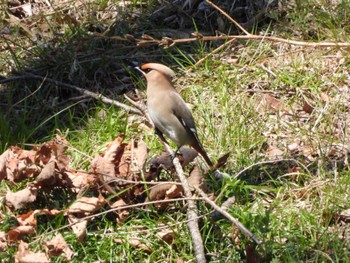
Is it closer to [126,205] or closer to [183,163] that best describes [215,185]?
[183,163]

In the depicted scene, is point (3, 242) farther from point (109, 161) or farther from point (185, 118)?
point (185, 118)

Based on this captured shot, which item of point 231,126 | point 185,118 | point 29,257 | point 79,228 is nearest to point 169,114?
point 185,118

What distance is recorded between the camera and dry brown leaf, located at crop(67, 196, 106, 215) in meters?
4.14

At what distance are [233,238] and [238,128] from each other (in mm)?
1021

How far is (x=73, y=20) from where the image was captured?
6031 mm

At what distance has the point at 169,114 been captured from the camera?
14.9 feet

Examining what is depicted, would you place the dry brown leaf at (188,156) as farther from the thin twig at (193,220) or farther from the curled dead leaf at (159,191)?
the curled dead leaf at (159,191)

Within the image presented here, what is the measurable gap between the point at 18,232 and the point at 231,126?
5.13 ft

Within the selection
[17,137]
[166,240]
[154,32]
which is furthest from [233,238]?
[154,32]

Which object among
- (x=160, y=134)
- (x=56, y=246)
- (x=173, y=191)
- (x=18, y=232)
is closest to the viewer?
(x=56, y=246)

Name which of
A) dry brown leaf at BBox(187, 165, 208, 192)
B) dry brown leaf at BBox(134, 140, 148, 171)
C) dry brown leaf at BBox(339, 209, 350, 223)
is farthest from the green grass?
dry brown leaf at BBox(134, 140, 148, 171)

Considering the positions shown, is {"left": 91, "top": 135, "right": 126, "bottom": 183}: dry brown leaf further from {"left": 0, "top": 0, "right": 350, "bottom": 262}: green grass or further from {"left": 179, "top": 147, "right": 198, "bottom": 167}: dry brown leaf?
{"left": 179, "top": 147, "right": 198, "bottom": 167}: dry brown leaf

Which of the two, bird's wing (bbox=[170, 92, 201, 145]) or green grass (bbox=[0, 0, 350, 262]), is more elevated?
bird's wing (bbox=[170, 92, 201, 145])

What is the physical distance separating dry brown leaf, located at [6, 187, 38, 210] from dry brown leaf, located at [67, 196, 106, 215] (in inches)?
8.9
